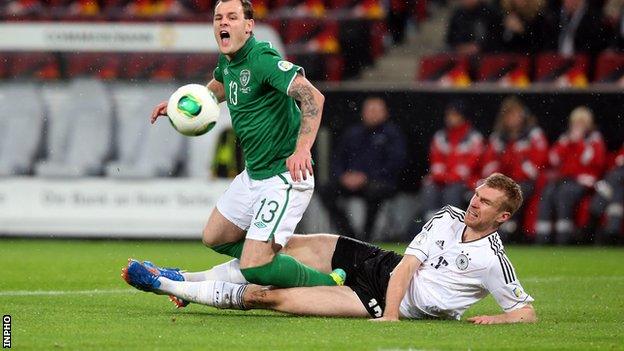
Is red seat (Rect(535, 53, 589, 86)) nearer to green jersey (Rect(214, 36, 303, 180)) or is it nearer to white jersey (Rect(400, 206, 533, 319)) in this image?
green jersey (Rect(214, 36, 303, 180))

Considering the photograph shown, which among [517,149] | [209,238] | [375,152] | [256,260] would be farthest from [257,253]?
[517,149]

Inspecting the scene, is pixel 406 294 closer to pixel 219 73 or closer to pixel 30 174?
pixel 219 73

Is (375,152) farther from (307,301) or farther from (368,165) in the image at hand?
(307,301)

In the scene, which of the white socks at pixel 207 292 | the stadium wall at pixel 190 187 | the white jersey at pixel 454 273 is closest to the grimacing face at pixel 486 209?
the white jersey at pixel 454 273

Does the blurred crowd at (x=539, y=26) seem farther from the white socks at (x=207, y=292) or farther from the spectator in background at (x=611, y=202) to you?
the white socks at (x=207, y=292)

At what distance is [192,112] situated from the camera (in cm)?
845

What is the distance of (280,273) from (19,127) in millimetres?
8974

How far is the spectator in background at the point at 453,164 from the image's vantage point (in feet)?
51.1

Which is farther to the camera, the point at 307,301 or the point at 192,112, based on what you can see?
the point at 192,112

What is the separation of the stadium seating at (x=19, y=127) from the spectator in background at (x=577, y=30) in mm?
6435

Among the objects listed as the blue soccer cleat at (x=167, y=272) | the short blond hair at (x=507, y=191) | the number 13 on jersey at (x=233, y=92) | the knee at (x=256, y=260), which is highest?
the number 13 on jersey at (x=233, y=92)

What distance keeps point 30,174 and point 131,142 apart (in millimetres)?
1287

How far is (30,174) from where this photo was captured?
16141 millimetres

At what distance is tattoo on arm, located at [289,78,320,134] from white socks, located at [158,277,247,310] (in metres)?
1.07
